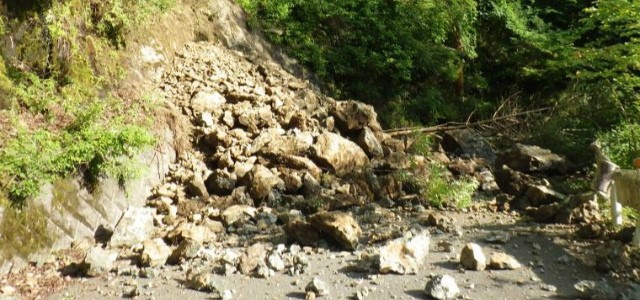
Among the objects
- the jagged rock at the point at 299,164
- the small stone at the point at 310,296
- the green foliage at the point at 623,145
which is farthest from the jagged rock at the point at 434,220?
the green foliage at the point at 623,145

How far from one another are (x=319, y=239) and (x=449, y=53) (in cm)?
925

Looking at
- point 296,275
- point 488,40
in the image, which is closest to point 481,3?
point 488,40

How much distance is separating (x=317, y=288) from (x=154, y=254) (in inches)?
75.8

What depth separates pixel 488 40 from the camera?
15.5 meters

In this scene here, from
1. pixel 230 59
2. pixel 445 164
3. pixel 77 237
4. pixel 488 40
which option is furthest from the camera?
pixel 488 40

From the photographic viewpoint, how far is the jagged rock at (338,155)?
899 centimetres

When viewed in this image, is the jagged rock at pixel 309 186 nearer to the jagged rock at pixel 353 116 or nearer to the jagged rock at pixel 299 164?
the jagged rock at pixel 299 164

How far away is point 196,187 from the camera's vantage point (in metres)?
7.81

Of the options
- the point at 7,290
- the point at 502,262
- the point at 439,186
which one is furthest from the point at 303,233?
the point at 7,290

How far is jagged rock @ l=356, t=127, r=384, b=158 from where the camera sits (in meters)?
9.91

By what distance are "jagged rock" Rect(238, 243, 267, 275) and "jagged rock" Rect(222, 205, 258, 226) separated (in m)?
1.16

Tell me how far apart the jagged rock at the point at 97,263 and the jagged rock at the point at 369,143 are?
534 centimetres

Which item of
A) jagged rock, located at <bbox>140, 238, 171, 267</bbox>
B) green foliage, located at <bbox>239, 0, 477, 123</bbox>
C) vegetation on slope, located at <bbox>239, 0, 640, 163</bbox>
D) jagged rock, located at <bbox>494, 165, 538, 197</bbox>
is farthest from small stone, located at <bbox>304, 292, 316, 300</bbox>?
green foliage, located at <bbox>239, 0, 477, 123</bbox>

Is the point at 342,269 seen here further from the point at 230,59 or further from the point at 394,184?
the point at 230,59
